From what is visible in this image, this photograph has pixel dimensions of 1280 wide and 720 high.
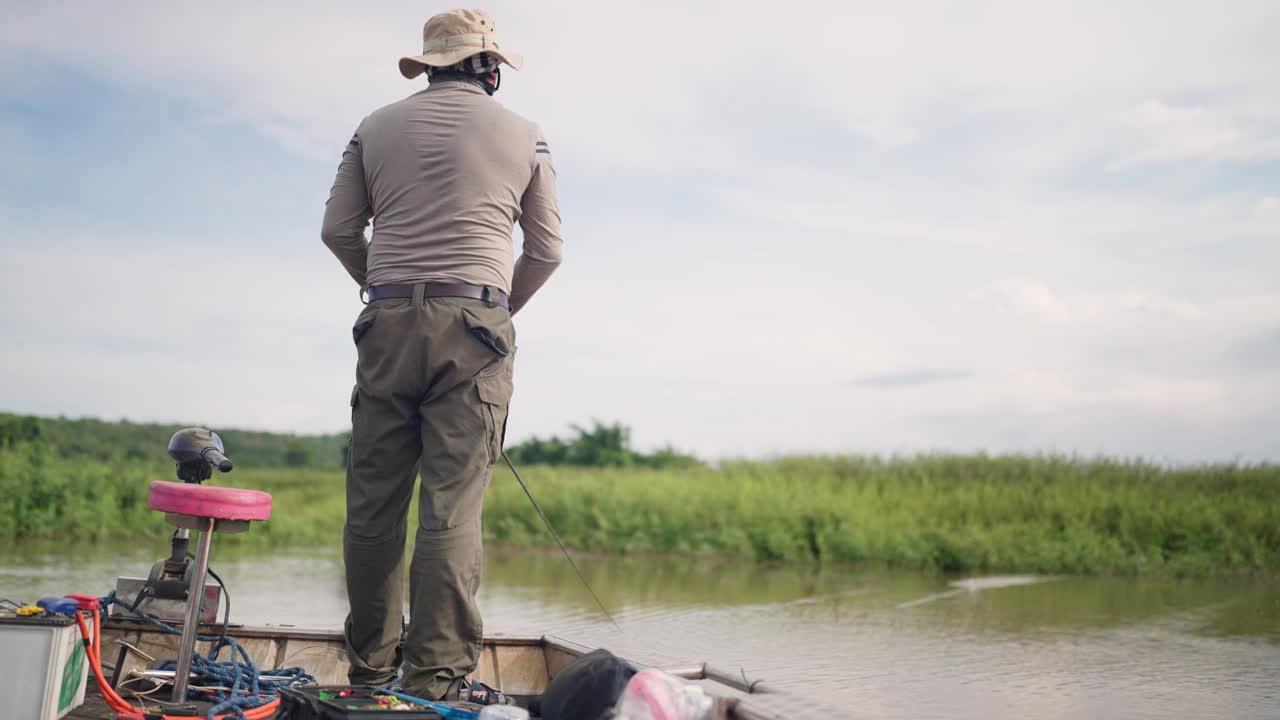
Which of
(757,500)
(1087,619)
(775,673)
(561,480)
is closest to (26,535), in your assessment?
(561,480)

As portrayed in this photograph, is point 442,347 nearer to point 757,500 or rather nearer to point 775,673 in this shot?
point 775,673

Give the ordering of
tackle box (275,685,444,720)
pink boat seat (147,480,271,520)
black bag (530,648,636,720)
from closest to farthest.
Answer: tackle box (275,685,444,720), black bag (530,648,636,720), pink boat seat (147,480,271,520)

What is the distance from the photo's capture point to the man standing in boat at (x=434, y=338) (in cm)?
283

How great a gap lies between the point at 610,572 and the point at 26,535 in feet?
24.1

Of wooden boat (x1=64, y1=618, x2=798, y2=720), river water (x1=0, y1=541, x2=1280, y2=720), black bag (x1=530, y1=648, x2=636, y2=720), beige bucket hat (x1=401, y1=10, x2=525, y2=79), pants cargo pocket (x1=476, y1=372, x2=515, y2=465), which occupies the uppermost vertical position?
beige bucket hat (x1=401, y1=10, x2=525, y2=79)

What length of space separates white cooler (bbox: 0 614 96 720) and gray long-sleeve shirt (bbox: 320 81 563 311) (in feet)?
4.17

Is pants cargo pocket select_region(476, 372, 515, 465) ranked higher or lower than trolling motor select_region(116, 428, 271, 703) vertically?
higher

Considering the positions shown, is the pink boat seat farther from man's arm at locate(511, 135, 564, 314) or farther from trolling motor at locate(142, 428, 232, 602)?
man's arm at locate(511, 135, 564, 314)

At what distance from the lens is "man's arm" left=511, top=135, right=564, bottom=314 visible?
10.3 feet

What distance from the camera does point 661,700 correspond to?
2277 mm

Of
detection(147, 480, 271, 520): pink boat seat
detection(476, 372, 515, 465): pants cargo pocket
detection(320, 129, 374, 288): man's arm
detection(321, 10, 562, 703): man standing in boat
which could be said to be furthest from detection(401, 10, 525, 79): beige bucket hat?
detection(147, 480, 271, 520): pink boat seat

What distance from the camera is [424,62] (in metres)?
3.02

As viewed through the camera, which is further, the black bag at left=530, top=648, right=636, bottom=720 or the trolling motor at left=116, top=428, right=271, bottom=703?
the trolling motor at left=116, top=428, right=271, bottom=703

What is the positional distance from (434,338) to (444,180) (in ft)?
1.47
